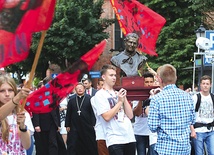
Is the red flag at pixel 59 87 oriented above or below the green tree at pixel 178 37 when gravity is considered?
below

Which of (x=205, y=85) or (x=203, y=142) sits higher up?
(x=205, y=85)

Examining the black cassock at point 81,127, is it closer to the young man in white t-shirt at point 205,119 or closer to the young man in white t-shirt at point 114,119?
the young man in white t-shirt at point 205,119

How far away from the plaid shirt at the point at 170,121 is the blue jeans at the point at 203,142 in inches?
128

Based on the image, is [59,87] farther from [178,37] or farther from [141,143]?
[178,37]

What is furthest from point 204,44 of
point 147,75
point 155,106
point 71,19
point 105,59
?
point 105,59

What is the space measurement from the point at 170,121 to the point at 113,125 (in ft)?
3.90

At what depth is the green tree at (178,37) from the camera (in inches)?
1129

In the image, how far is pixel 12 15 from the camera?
189 inches

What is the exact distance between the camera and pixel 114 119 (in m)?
7.68

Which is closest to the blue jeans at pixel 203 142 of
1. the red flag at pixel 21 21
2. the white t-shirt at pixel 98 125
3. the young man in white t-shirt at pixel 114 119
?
the white t-shirt at pixel 98 125

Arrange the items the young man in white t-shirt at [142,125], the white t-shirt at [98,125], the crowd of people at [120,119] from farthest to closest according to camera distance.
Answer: the young man in white t-shirt at [142,125] < the white t-shirt at [98,125] < the crowd of people at [120,119]

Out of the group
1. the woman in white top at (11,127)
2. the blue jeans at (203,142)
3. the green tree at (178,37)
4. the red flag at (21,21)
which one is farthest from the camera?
the green tree at (178,37)

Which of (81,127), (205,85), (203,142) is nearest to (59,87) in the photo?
(205,85)

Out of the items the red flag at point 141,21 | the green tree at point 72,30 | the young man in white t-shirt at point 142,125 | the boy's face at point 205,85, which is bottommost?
the young man in white t-shirt at point 142,125
